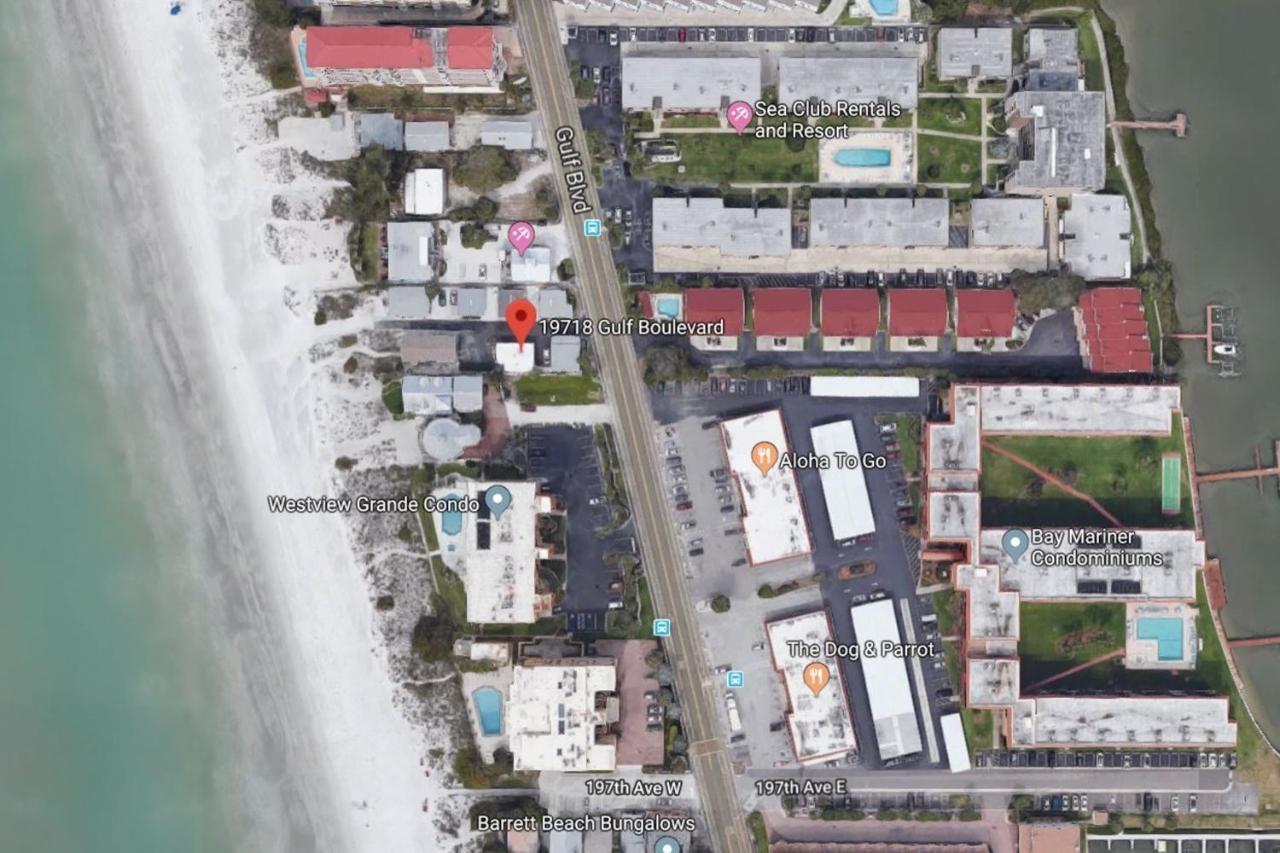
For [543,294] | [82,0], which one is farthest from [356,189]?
[82,0]

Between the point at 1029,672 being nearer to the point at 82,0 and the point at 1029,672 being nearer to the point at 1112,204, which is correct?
the point at 1112,204

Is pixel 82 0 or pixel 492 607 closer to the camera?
pixel 492 607

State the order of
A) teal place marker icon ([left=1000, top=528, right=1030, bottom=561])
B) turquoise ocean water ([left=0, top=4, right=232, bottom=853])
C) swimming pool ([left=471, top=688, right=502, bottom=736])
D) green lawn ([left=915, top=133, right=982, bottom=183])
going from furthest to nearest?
turquoise ocean water ([left=0, top=4, right=232, bottom=853]) → green lawn ([left=915, top=133, right=982, bottom=183]) → swimming pool ([left=471, top=688, right=502, bottom=736]) → teal place marker icon ([left=1000, top=528, right=1030, bottom=561])

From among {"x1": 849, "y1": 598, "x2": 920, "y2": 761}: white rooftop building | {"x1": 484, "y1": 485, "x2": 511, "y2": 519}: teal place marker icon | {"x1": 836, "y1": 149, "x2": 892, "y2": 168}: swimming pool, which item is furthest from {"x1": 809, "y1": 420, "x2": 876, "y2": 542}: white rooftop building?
{"x1": 484, "y1": 485, "x2": 511, "y2": 519}: teal place marker icon

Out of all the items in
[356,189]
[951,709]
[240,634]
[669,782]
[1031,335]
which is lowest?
[669,782]

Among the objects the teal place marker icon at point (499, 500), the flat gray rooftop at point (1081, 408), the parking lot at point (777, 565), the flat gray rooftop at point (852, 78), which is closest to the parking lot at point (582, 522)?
the teal place marker icon at point (499, 500)

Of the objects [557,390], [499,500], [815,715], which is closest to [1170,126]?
[557,390]

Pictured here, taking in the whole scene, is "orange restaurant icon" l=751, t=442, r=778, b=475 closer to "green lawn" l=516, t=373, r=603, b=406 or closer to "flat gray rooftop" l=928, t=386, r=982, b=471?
"flat gray rooftop" l=928, t=386, r=982, b=471

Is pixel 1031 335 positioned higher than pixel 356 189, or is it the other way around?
pixel 356 189
